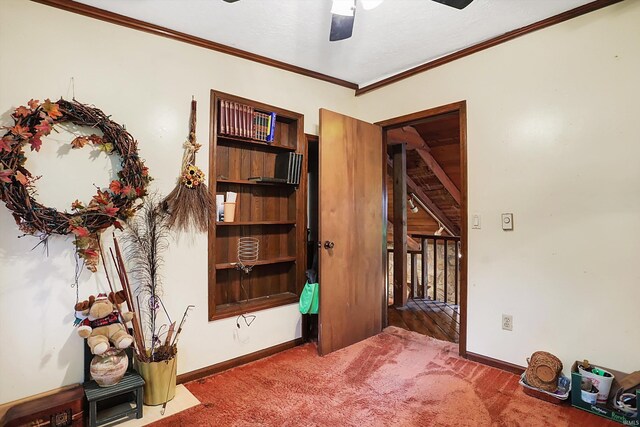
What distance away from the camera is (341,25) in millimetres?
1779

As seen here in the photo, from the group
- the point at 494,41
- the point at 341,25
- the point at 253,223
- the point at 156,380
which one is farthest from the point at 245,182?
the point at 494,41

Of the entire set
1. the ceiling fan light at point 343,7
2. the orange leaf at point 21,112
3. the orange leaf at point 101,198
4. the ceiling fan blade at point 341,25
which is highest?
the ceiling fan light at point 343,7

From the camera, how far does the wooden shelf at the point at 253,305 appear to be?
2.52m

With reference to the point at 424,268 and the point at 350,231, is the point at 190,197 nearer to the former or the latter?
the point at 350,231

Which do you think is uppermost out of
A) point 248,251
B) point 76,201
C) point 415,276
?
point 76,201

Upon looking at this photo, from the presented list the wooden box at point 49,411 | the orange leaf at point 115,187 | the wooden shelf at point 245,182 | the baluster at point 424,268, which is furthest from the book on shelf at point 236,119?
the baluster at point 424,268

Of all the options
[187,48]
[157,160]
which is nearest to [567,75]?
[187,48]

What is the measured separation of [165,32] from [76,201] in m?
A: 1.28

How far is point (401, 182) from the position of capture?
14.0 feet

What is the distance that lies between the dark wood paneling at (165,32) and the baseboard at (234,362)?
2.37 metres

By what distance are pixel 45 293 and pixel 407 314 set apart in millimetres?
3377

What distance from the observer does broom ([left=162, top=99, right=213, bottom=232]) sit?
2270 millimetres

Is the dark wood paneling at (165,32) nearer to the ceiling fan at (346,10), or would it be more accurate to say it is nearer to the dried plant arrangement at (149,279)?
the ceiling fan at (346,10)

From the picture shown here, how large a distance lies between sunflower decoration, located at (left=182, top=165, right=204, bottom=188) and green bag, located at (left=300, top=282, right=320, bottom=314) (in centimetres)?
122
